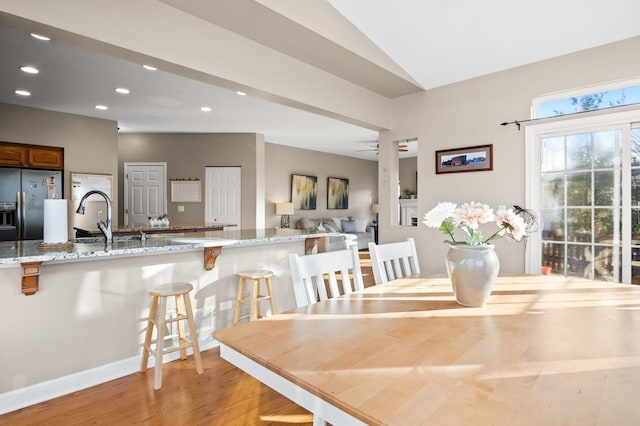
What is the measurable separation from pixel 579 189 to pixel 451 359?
3.05 metres

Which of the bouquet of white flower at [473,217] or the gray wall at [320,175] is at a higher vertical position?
the gray wall at [320,175]

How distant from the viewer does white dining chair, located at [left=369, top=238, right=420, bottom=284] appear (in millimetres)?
2045

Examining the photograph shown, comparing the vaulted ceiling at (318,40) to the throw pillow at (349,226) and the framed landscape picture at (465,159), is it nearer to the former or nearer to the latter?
the framed landscape picture at (465,159)

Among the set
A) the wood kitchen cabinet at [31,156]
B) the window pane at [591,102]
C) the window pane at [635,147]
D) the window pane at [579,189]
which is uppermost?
the window pane at [591,102]

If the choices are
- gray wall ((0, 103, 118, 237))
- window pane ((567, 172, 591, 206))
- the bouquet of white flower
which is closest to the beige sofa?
gray wall ((0, 103, 118, 237))

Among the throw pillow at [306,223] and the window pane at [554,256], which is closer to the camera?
the window pane at [554,256]

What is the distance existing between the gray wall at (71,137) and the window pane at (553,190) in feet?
20.6

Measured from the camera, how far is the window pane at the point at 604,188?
3020 millimetres

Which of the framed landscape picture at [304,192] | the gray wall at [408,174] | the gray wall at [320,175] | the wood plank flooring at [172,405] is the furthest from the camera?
the gray wall at [408,174]

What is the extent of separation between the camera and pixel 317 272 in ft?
5.40

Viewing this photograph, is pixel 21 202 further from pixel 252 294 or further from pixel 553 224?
pixel 553 224

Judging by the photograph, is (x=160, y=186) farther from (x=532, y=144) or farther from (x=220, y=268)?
(x=532, y=144)

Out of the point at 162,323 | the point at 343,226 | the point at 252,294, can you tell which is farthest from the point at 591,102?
the point at 343,226

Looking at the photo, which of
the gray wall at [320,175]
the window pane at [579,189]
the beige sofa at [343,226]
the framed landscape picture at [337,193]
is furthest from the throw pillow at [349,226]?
the window pane at [579,189]
